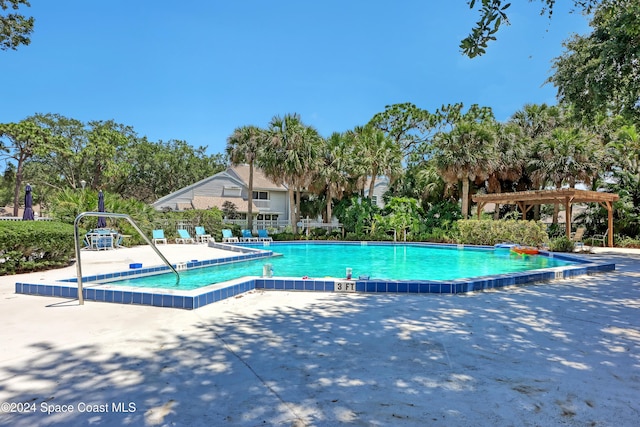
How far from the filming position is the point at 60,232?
9312 millimetres

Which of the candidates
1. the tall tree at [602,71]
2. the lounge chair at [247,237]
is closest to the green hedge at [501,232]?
the tall tree at [602,71]

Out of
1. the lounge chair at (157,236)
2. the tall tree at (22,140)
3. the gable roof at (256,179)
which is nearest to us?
the lounge chair at (157,236)

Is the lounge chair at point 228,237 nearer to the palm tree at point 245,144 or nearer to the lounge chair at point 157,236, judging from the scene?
the palm tree at point 245,144

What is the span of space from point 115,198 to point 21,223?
39.6 ft

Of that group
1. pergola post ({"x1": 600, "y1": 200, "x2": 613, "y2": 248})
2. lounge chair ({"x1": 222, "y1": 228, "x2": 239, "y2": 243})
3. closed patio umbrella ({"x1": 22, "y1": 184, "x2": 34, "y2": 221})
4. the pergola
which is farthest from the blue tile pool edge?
lounge chair ({"x1": 222, "y1": 228, "x2": 239, "y2": 243})

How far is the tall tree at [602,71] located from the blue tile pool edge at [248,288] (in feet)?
20.1

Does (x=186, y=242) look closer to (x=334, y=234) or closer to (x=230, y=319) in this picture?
(x=334, y=234)

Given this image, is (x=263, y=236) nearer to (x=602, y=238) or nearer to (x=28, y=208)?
(x=28, y=208)

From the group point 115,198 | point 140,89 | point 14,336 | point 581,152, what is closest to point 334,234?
point 115,198

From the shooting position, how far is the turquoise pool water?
979 cm

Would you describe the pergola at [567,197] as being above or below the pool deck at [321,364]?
above

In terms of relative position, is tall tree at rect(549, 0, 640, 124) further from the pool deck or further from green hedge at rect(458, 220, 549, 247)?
the pool deck

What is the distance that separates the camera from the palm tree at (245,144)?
25.4 meters

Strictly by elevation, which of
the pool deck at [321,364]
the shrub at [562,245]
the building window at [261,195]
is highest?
the building window at [261,195]
